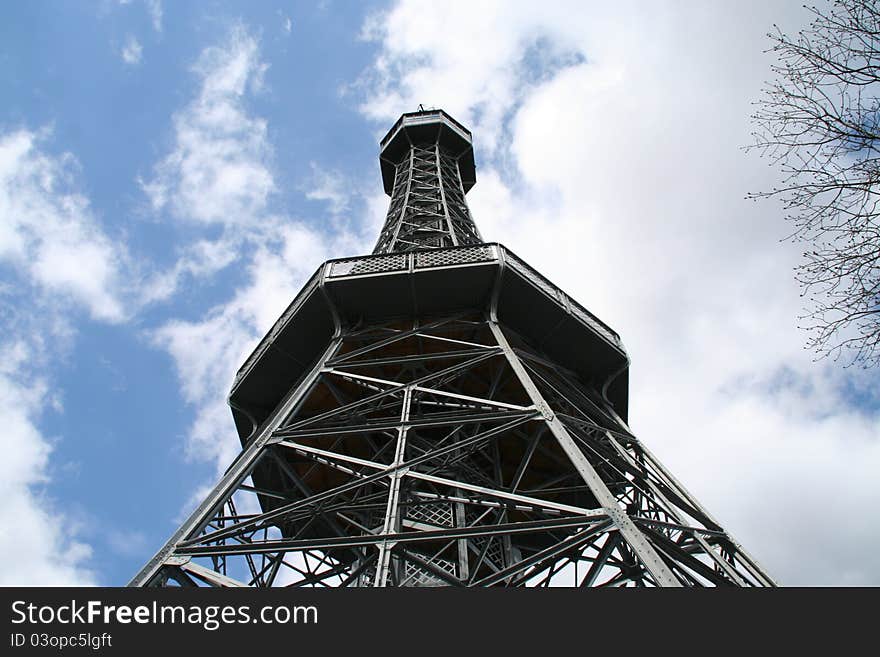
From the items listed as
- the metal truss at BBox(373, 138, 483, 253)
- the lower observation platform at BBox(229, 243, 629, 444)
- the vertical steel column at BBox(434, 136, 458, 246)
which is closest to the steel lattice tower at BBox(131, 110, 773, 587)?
the lower observation platform at BBox(229, 243, 629, 444)

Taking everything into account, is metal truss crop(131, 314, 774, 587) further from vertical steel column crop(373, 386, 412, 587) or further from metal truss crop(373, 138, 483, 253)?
metal truss crop(373, 138, 483, 253)

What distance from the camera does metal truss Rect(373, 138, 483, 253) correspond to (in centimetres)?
2678

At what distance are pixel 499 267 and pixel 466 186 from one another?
82.6ft

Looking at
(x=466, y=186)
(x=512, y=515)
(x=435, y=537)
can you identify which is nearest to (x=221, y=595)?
(x=435, y=537)

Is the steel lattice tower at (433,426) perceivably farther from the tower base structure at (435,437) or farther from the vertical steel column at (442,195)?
the vertical steel column at (442,195)

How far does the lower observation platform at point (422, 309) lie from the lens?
57.3ft

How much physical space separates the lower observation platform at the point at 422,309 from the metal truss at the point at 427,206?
485cm

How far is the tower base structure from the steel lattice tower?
0.16 ft

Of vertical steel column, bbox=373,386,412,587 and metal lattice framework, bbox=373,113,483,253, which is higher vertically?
metal lattice framework, bbox=373,113,483,253

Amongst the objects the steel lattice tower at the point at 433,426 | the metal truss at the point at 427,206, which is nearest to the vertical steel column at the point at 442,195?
the metal truss at the point at 427,206

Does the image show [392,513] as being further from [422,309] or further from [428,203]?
[428,203]

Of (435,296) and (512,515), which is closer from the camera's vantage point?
(512,515)

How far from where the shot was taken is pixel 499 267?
675 inches

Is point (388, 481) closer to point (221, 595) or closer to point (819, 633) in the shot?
point (221, 595)
